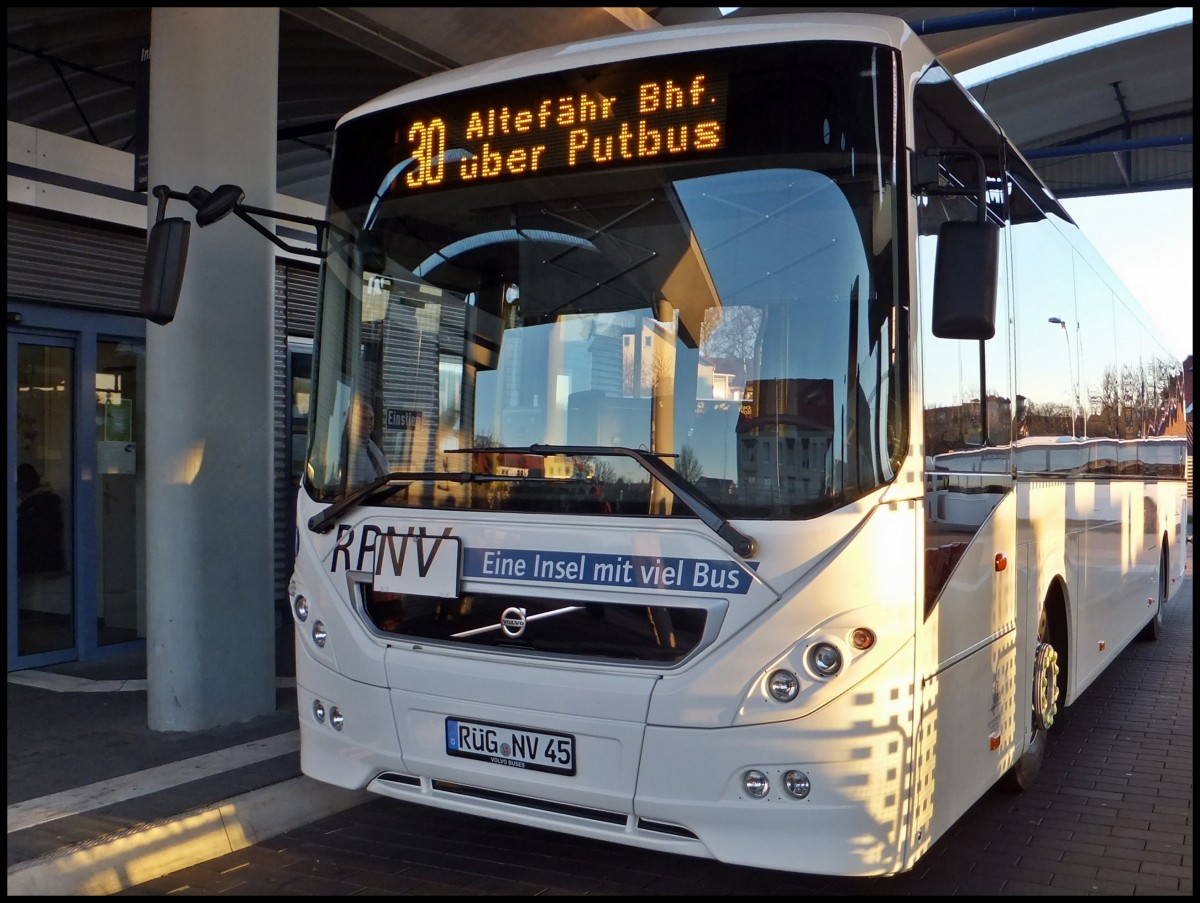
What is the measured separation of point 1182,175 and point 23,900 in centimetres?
2064

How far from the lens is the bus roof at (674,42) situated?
450 centimetres

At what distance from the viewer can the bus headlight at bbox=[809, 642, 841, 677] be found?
4195 mm

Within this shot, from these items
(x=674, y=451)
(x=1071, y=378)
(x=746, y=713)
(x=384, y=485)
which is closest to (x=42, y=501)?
(x=384, y=485)

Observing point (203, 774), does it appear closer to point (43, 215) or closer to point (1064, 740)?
point (43, 215)

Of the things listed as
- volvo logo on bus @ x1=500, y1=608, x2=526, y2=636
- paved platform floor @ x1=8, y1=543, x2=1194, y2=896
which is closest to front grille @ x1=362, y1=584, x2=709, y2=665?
volvo logo on bus @ x1=500, y1=608, x2=526, y2=636

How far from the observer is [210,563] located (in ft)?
23.6

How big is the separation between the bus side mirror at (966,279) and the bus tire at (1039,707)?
2.39 m

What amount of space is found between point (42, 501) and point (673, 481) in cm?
644

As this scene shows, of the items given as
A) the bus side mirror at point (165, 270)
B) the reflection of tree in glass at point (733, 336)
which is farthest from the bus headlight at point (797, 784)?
the bus side mirror at point (165, 270)

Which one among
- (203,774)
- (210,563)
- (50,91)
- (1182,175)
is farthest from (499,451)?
(1182,175)

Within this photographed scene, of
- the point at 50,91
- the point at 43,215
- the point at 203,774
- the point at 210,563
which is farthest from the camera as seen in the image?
the point at 50,91

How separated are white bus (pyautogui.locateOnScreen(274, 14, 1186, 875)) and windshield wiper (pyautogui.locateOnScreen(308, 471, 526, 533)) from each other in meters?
0.01

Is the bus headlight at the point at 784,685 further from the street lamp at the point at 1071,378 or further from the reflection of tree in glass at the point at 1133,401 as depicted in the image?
the reflection of tree in glass at the point at 1133,401

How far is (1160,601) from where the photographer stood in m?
11.7
